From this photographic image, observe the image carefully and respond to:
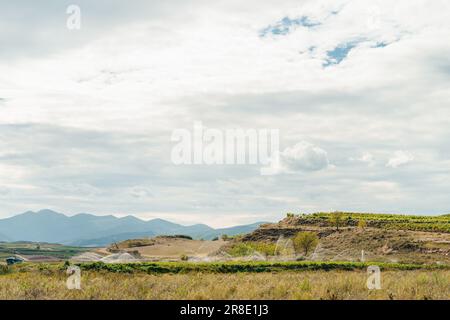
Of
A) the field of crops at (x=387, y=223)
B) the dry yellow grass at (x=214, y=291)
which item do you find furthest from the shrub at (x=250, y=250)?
the dry yellow grass at (x=214, y=291)

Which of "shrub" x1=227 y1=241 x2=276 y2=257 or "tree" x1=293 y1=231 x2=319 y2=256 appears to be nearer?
"shrub" x1=227 y1=241 x2=276 y2=257

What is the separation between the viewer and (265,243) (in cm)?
8706

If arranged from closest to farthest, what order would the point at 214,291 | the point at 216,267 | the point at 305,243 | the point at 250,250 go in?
1. the point at 214,291
2. the point at 216,267
3. the point at 305,243
4. the point at 250,250

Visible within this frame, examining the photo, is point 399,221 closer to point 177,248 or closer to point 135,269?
point 177,248

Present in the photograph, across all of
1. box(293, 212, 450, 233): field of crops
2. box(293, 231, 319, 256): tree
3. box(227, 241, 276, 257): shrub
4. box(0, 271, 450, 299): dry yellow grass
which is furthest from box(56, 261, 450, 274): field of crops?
box(293, 212, 450, 233): field of crops

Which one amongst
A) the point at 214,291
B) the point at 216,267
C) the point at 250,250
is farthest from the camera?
the point at 250,250

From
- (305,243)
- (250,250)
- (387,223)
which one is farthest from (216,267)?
(387,223)

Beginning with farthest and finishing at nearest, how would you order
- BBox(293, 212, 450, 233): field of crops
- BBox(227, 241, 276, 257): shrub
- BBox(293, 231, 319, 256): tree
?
1. BBox(293, 212, 450, 233): field of crops
2. BBox(293, 231, 319, 256): tree
3. BBox(227, 241, 276, 257): shrub

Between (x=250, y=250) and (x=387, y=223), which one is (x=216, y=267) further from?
(x=387, y=223)

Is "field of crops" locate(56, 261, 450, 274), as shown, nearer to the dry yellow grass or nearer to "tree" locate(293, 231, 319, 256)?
the dry yellow grass
